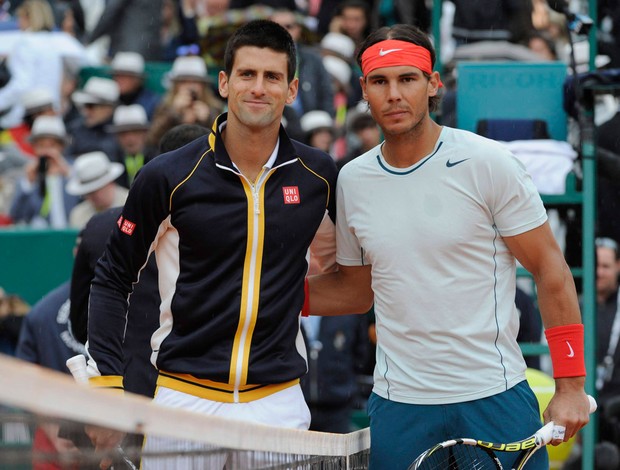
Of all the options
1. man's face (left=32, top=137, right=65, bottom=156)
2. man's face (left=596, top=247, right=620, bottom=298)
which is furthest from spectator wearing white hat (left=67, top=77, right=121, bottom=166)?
man's face (left=596, top=247, right=620, bottom=298)

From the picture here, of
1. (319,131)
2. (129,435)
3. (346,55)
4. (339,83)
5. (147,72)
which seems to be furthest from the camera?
(147,72)

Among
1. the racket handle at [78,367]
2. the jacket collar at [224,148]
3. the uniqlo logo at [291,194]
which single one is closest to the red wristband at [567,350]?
the uniqlo logo at [291,194]

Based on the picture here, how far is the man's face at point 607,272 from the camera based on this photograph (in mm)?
9633

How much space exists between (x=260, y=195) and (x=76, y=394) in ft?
6.67

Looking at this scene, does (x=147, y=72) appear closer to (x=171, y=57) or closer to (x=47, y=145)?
(x=171, y=57)

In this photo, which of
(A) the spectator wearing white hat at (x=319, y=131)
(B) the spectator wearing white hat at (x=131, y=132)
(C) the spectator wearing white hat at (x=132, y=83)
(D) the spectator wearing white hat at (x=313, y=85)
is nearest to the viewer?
(A) the spectator wearing white hat at (x=319, y=131)

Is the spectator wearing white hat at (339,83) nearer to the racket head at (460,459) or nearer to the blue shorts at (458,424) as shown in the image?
the blue shorts at (458,424)

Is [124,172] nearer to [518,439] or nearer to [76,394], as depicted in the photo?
[518,439]

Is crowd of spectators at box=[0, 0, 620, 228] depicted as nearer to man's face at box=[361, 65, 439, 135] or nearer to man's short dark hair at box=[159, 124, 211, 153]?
man's short dark hair at box=[159, 124, 211, 153]

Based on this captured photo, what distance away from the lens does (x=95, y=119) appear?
12680 mm

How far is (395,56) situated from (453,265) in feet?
2.63

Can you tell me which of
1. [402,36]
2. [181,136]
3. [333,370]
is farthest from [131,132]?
[402,36]

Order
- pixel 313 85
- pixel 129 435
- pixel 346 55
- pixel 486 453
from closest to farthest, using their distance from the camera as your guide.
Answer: pixel 129 435 → pixel 486 453 → pixel 313 85 → pixel 346 55

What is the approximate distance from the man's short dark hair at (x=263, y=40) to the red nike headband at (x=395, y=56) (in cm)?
29
